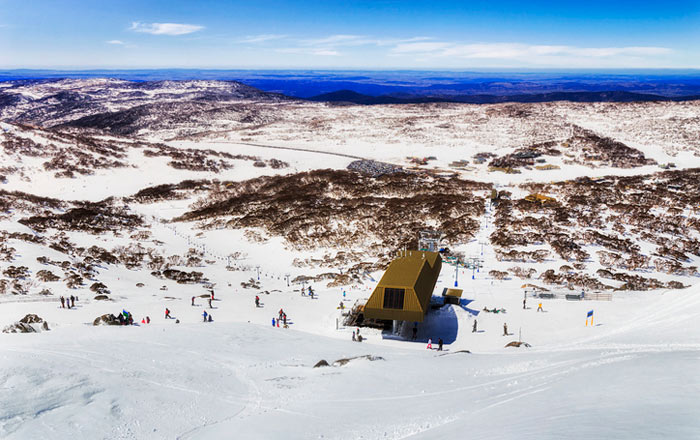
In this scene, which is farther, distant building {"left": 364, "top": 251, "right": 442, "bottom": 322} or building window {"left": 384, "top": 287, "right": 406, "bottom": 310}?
building window {"left": 384, "top": 287, "right": 406, "bottom": 310}

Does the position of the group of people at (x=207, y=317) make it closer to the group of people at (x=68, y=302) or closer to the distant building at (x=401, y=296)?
the group of people at (x=68, y=302)

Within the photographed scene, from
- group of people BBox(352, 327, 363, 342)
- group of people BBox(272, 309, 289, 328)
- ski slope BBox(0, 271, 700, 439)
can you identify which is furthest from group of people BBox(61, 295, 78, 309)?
group of people BBox(352, 327, 363, 342)

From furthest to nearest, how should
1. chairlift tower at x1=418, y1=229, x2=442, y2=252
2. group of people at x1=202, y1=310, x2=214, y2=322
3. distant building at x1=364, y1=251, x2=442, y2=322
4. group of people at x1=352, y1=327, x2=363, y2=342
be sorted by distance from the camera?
chairlift tower at x1=418, y1=229, x2=442, y2=252 → group of people at x1=202, y1=310, x2=214, y2=322 → group of people at x1=352, y1=327, x2=363, y2=342 → distant building at x1=364, y1=251, x2=442, y2=322

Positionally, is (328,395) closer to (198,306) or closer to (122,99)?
(198,306)

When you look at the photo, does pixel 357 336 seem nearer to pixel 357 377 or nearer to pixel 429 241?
pixel 357 377

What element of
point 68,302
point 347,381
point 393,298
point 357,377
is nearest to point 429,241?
point 393,298

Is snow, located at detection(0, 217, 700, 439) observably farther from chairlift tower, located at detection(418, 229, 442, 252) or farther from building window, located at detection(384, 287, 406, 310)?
chairlift tower, located at detection(418, 229, 442, 252)

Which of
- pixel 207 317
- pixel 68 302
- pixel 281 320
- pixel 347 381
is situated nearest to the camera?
pixel 347 381

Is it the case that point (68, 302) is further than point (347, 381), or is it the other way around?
point (68, 302)
